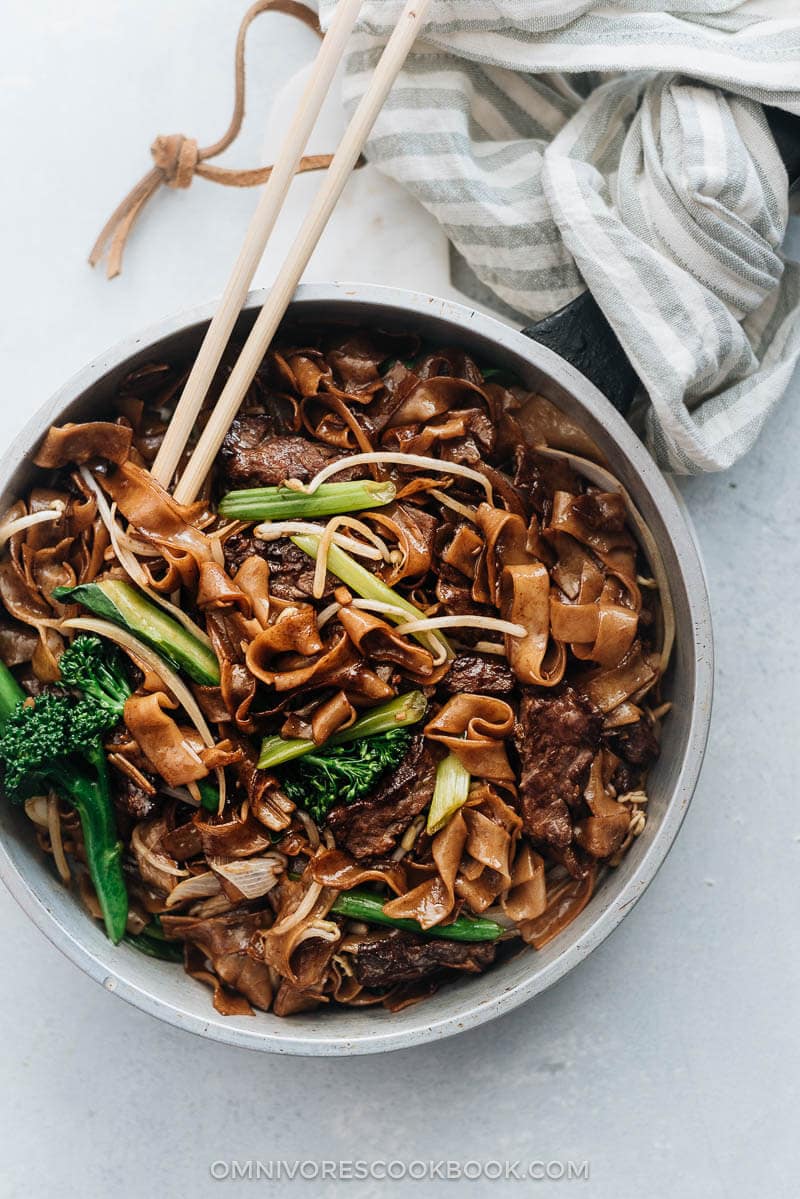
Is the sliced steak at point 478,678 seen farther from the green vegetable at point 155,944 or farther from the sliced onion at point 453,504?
the green vegetable at point 155,944

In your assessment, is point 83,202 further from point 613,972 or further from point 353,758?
point 613,972

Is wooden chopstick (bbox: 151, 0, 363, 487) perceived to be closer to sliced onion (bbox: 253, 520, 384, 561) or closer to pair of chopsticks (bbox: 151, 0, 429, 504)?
pair of chopsticks (bbox: 151, 0, 429, 504)

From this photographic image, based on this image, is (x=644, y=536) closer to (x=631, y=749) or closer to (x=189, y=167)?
(x=631, y=749)

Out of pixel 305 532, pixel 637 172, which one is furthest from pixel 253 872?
pixel 637 172

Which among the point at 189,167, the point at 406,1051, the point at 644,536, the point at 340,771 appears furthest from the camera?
the point at 406,1051

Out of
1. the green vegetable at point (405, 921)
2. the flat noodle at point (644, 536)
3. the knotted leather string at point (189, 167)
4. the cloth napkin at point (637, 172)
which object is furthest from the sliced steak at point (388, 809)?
the knotted leather string at point (189, 167)

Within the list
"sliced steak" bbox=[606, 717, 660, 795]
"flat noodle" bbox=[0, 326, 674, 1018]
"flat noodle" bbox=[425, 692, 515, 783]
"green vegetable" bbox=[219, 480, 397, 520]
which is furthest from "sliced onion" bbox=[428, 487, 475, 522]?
"sliced steak" bbox=[606, 717, 660, 795]
